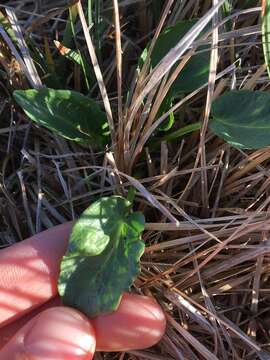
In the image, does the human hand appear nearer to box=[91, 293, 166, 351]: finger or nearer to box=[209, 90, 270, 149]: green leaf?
box=[91, 293, 166, 351]: finger

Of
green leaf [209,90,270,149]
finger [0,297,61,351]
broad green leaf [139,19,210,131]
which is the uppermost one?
broad green leaf [139,19,210,131]

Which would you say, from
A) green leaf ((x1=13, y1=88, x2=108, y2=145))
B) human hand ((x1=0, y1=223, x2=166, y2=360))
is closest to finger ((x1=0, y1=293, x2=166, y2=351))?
human hand ((x1=0, y1=223, x2=166, y2=360))

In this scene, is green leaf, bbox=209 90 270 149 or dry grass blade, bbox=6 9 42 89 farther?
dry grass blade, bbox=6 9 42 89

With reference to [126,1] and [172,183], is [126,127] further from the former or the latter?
[126,1]

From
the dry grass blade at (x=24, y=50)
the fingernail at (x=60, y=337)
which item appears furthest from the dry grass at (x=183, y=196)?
the fingernail at (x=60, y=337)

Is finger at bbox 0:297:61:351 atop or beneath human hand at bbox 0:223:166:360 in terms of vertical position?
beneath

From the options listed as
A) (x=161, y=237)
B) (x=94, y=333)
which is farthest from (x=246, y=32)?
(x=94, y=333)
